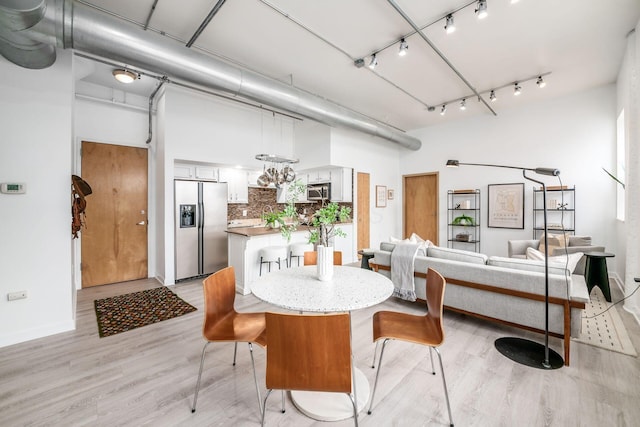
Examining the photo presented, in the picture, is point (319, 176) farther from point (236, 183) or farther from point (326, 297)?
point (326, 297)

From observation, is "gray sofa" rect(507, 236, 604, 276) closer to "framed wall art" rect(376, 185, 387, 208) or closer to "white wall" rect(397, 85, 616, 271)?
"white wall" rect(397, 85, 616, 271)

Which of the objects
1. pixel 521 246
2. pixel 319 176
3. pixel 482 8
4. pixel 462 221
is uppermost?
Result: pixel 482 8

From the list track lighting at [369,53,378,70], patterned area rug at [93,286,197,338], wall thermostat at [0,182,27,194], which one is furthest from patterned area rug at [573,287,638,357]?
wall thermostat at [0,182,27,194]

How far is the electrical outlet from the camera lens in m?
2.55

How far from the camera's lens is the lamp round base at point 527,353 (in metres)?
2.22

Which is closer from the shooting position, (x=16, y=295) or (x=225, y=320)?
(x=225, y=320)

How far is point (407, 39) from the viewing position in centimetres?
328

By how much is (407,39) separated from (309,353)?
11.9 feet

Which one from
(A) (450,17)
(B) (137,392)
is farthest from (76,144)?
(A) (450,17)

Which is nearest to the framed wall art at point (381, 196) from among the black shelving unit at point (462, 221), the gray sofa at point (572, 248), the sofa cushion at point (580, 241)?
the black shelving unit at point (462, 221)

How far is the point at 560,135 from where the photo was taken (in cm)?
508

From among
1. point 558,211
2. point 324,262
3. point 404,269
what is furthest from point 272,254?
point 558,211

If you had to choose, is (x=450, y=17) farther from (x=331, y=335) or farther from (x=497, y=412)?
(x=497, y=412)

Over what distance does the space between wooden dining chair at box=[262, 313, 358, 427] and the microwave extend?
4.74 m
